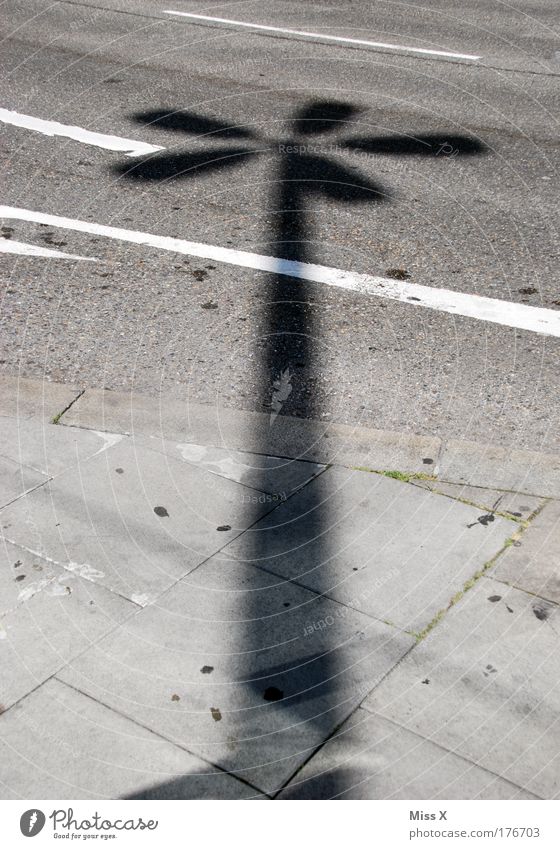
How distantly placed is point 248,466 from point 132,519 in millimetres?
537

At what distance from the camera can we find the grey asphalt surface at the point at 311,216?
4488 millimetres

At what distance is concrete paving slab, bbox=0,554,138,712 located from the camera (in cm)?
286

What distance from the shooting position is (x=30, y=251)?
5633 mm

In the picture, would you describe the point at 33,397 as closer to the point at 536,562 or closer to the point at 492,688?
the point at 536,562

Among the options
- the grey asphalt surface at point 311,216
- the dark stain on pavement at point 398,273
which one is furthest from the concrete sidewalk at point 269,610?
the dark stain on pavement at point 398,273

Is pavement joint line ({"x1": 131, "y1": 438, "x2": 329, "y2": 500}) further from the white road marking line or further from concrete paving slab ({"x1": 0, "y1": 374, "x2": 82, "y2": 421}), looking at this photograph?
the white road marking line

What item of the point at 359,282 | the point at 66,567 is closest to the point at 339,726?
the point at 66,567

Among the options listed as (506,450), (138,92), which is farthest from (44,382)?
(138,92)

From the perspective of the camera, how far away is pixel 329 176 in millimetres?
6688

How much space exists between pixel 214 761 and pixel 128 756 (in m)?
0.23

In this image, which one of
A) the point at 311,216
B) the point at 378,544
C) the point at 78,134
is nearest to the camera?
the point at 378,544

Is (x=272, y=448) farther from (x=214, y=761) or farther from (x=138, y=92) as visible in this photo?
(x=138, y=92)

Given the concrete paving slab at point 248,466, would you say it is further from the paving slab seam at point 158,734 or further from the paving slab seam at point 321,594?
the paving slab seam at point 158,734

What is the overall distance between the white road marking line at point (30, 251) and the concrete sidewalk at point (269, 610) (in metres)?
1.68
